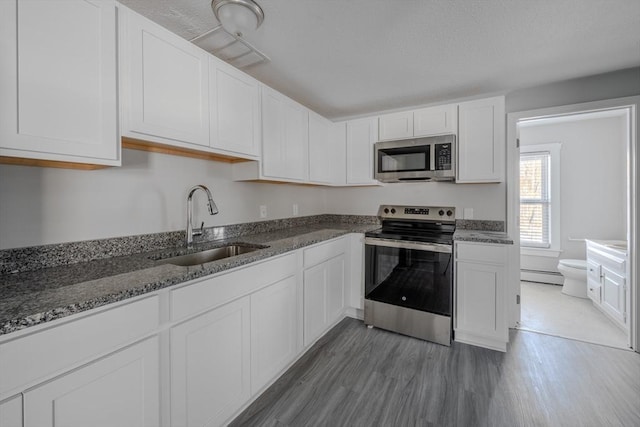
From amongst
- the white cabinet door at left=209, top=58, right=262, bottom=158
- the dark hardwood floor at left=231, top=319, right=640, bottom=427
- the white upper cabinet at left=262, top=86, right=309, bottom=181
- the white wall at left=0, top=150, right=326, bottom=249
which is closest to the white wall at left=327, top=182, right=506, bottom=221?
the white upper cabinet at left=262, top=86, right=309, bottom=181

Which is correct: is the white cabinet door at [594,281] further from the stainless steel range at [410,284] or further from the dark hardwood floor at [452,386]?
the stainless steel range at [410,284]

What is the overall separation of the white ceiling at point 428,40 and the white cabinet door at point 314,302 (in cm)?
169

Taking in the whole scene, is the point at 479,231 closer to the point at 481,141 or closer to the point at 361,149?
the point at 481,141

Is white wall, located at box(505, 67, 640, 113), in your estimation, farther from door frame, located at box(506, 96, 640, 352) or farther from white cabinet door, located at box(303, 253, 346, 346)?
white cabinet door, located at box(303, 253, 346, 346)

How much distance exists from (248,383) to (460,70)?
2.84 m

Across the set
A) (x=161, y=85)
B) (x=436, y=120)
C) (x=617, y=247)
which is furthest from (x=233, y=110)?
(x=617, y=247)

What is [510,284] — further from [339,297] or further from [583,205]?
[583,205]

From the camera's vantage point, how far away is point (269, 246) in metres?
1.91

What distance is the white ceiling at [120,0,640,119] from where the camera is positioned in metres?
1.57

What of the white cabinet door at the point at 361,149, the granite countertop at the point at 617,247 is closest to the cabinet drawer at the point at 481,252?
the white cabinet door at the point at 361,149

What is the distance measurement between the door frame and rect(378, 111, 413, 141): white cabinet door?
97 cm

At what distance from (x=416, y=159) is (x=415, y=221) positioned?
0.73 meters

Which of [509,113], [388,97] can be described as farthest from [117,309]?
[509,113]

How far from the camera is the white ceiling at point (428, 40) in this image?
5.16 feet
